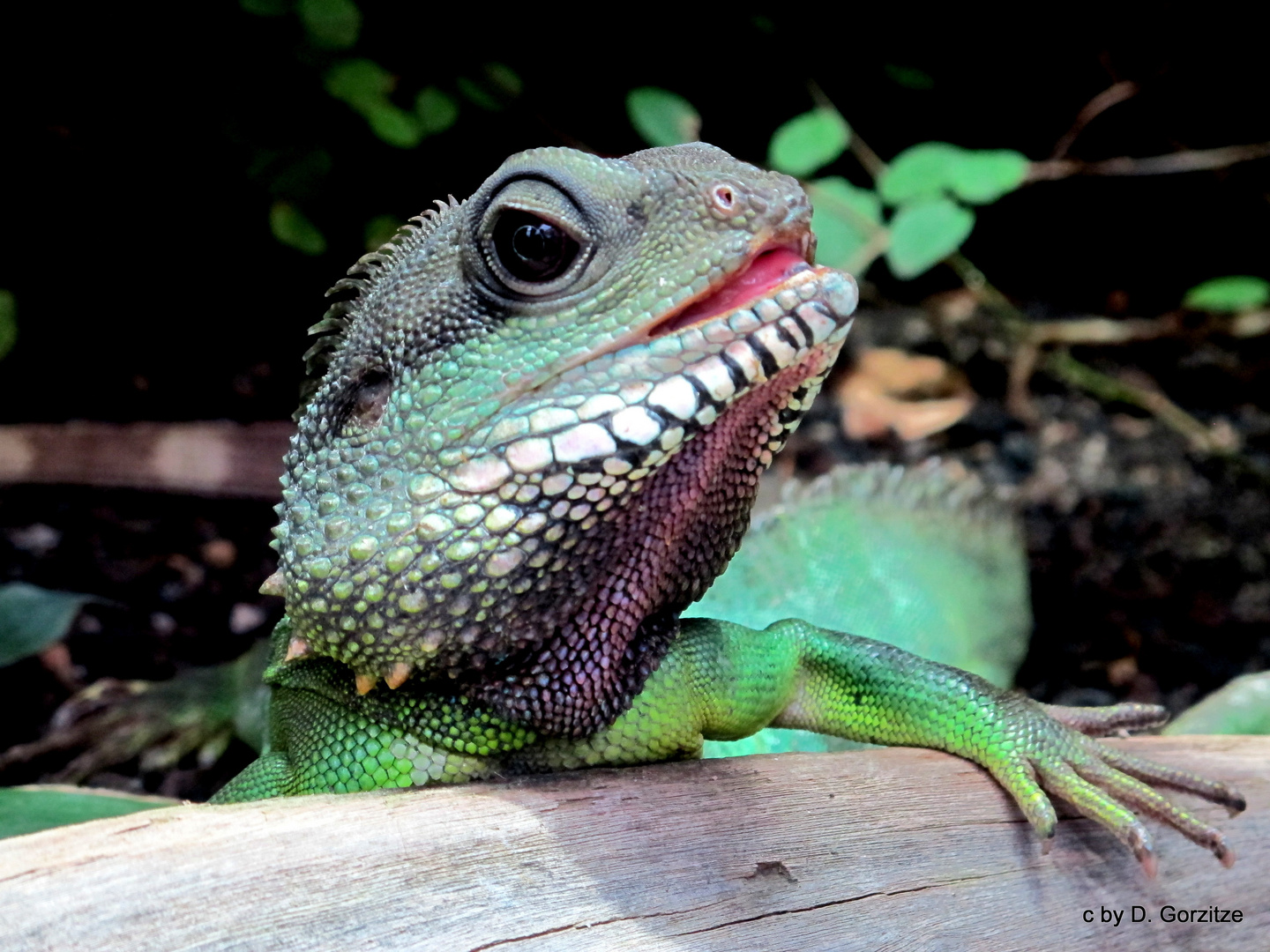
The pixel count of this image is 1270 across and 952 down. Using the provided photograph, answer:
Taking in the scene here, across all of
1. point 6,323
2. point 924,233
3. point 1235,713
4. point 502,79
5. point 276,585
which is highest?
point 502,79

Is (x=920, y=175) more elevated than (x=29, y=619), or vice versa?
(x=920, y=175)

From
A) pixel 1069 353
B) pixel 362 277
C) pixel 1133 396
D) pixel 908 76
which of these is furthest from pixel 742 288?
pixel 1069 353

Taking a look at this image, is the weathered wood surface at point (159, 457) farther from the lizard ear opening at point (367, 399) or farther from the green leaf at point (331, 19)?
the lizard ear opening at point (367, 399)

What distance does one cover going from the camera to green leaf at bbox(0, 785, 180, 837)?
213 cm

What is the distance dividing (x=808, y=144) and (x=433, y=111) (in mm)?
1617

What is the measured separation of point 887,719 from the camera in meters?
2.39

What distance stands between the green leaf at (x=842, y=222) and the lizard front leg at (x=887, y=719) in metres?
2.82

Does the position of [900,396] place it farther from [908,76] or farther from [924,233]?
[908,76]

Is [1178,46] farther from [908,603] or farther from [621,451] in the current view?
[621,451]

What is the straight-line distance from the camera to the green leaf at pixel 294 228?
465 cm

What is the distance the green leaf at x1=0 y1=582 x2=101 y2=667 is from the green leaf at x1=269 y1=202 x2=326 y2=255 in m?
1.92

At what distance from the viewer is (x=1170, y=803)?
7.39 ft

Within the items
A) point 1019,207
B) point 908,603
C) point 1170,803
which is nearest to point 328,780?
point 1170,803

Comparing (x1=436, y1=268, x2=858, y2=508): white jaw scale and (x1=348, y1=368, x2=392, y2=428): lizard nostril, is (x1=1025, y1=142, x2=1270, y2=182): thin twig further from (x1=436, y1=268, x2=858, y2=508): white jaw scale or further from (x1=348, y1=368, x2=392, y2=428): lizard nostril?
(x1=348, y1=368, x2=392, y2=428): lizard nostril
